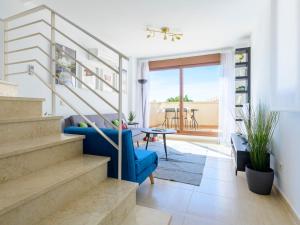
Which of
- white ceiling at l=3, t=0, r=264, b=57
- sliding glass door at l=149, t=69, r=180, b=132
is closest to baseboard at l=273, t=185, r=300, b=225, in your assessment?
white ceiling at l=3, t=0, r=264, b=57

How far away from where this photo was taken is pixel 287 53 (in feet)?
5.14

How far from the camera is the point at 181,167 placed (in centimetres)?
286

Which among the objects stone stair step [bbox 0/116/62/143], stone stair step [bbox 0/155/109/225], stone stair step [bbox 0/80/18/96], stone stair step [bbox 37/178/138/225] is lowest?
stone stair step [bbox 37/178/138/225]

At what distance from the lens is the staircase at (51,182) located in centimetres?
88

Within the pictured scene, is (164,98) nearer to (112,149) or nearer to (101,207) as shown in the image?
(112,149)

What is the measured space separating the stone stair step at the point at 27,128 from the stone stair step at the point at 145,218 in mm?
988

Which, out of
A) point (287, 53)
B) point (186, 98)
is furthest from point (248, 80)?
point (287, 53)

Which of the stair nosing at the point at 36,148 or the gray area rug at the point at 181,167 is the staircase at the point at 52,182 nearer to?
the stair nosing at the point at 36,148

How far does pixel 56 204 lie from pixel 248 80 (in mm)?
4166

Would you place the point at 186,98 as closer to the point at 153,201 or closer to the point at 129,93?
the point at 129,93

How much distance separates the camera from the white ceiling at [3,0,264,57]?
8.79 feet

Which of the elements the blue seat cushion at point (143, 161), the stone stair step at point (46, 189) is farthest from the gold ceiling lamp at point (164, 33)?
the stone stair step at point (46, 189)

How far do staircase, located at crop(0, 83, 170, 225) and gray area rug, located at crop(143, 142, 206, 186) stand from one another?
3.64 feet

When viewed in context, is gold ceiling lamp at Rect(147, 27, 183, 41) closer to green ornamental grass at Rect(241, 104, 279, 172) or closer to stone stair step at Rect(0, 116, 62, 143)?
green ornamental grass at Rect(241, 104, 279, 172)
